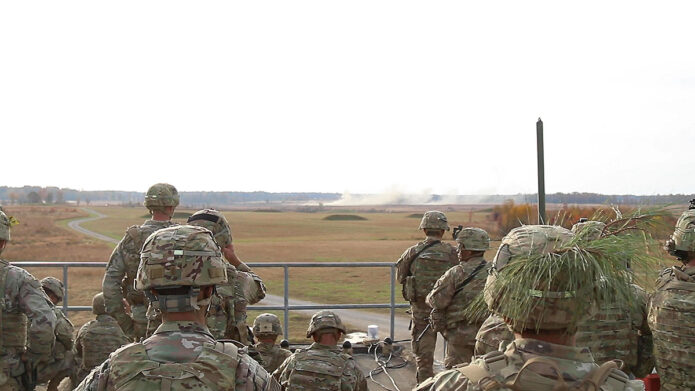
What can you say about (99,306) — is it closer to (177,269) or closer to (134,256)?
(134,256)

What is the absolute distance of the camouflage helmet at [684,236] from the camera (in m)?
4.62

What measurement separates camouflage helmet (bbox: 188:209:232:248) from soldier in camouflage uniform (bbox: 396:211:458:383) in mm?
3400

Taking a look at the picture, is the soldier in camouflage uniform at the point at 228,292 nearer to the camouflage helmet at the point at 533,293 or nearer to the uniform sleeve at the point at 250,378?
the uniform sleeve at the point at 250,378

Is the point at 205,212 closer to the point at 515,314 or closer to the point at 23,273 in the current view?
the point at 23,273

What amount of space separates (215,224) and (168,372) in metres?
2.77

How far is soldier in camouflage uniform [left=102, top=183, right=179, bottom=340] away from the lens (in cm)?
595

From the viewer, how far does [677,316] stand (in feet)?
14.9

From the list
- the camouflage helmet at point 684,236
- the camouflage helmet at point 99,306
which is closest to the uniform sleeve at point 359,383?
the camouflage helmet at point 684,236

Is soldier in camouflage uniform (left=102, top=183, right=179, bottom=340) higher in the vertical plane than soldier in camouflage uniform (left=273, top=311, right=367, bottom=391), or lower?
higher

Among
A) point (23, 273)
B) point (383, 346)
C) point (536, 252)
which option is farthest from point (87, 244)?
point (536, 252)

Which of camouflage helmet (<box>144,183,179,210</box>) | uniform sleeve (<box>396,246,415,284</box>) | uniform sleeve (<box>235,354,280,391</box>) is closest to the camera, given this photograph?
uniform sleeve (<box>235,354,280,391</box>)

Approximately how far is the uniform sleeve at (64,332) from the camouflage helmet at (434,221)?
421 centimetres

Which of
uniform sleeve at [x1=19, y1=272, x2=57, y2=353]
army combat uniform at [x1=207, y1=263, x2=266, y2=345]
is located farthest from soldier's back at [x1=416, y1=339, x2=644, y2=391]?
uniform sleeve at [x1=19, y1=272, x2=57, y2=353]

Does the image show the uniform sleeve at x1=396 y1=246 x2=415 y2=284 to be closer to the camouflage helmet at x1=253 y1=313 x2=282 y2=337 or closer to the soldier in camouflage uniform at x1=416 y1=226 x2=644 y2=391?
the camouflage helmet at x1=253 y1=313 x2=282 y2=337
